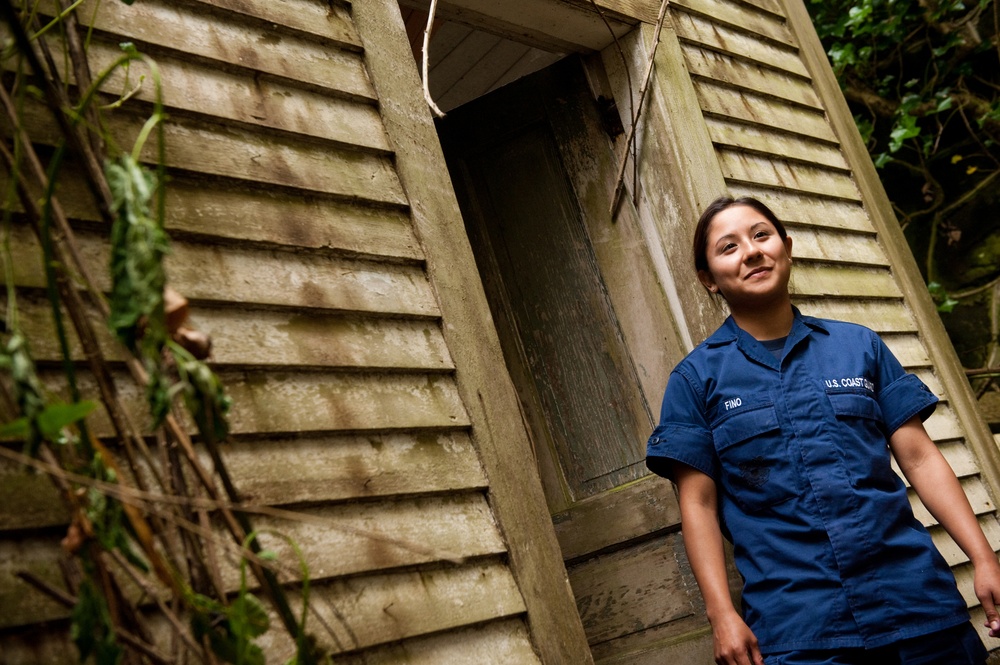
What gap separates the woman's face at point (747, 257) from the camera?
7.09ft

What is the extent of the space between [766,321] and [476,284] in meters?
0.69

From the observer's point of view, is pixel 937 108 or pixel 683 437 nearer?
pixel 683 437

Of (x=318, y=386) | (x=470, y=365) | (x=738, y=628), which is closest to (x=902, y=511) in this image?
(x=738, y=628)

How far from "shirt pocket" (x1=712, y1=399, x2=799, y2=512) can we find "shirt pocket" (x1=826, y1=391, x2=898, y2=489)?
0.43ft

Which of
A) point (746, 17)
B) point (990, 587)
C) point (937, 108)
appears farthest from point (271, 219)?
point (937, 108)

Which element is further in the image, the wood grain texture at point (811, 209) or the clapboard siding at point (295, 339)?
the wood grain texture at point (811, 209)

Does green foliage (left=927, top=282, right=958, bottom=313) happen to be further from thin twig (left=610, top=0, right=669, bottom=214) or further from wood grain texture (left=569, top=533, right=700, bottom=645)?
wood grain texture (left=569, top=533, right=700, bottom=645)

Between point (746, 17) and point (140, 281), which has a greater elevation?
point (746, 17)

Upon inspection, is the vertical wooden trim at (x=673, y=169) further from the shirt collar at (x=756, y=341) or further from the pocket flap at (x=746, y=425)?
the pocket flap at (x=746, y=425)

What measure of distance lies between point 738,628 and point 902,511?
0.44m

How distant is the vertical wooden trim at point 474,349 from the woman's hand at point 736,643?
28 cm

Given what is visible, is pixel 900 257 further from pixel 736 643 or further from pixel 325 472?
pixel 325 472

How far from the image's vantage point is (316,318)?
1802 mm

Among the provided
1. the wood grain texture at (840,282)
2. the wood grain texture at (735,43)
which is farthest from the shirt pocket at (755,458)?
the wood grain texture at (735,43)
